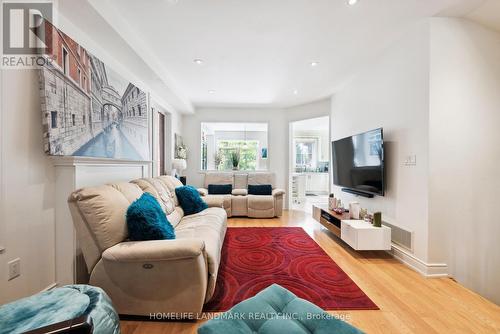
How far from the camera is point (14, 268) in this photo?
4.90 feet

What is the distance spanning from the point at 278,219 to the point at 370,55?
3.26 metres

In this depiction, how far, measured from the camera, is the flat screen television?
9.07 ft

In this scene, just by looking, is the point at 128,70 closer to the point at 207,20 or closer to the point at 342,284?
the point at 207,20

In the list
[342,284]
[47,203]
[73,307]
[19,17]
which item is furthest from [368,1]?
[47,203]

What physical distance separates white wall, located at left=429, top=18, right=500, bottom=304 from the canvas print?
3427 mm

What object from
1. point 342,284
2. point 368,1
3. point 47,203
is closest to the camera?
point 47,203

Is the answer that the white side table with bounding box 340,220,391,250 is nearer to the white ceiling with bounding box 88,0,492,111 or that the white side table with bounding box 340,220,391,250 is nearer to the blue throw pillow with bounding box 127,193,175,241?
the blue throw pillow with bounding box 127,193,175,241

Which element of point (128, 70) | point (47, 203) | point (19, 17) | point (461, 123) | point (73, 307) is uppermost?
point (128, 70)

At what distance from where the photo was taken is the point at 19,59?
1530mm

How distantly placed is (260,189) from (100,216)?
12.1 ft

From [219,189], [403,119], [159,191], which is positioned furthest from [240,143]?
[403,119]

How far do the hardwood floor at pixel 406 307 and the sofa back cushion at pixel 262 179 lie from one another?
9.32 ft

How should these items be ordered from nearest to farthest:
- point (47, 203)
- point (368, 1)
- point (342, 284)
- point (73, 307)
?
1. point (73, 307)
2. point (47, 203)
3. point (368, 1)
4. point (342, 284)

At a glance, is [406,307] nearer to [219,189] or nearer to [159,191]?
[159,191]
